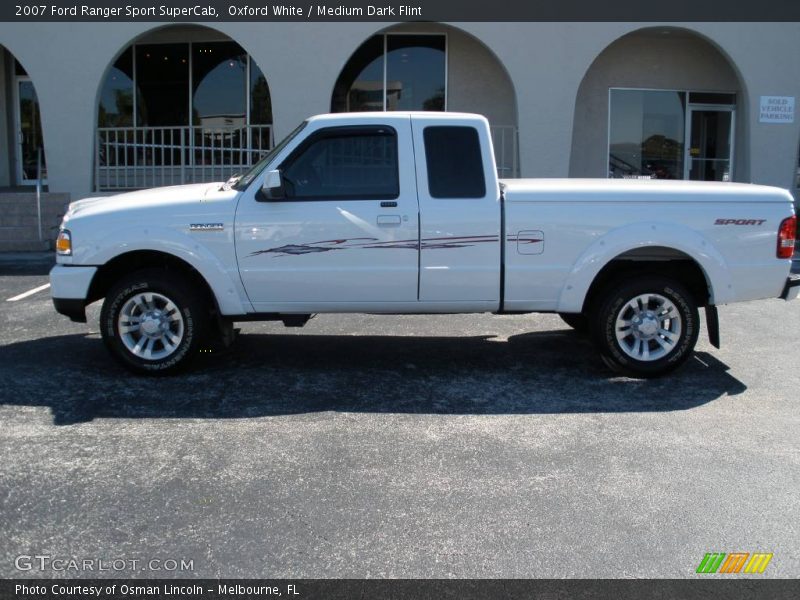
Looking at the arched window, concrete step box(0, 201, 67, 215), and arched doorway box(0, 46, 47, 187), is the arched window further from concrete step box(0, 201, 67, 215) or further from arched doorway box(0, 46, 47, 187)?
arched doorway box(0, 46, 47, 187)

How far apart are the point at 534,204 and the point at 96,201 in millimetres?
3712

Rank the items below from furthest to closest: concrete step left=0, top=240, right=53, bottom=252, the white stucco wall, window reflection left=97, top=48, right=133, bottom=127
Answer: the white stucco wall → window reflection left=97, top=48, right=133, bottom=127 → concrete step left=0, top=240, right=53, bottom=252

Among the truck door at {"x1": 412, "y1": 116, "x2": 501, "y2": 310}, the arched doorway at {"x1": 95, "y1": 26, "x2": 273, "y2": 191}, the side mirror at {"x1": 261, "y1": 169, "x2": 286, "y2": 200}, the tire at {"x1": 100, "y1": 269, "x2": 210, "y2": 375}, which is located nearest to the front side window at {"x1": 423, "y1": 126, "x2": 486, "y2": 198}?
the truck door at {"x1": 412, "y1": 116, "x2": 501, "y2": 310}

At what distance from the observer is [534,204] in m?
6.61

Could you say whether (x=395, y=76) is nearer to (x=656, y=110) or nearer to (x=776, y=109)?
(x=656, y=110)

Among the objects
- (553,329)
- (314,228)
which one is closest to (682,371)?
(553,329)

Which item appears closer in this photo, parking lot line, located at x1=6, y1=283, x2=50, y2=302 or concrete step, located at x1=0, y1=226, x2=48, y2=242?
parking lot line, located at x1=6, y1=283, x2=50, y2=302

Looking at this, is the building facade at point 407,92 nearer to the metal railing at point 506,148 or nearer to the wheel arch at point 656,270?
the metal railing at point 506,148

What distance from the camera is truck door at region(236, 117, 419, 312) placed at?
6590mm

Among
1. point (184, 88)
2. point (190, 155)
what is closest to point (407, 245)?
point (190, 155)

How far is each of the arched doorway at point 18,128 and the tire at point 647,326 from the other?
47.5ft

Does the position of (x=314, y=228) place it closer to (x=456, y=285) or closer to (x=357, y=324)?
(x=456, y=285)
